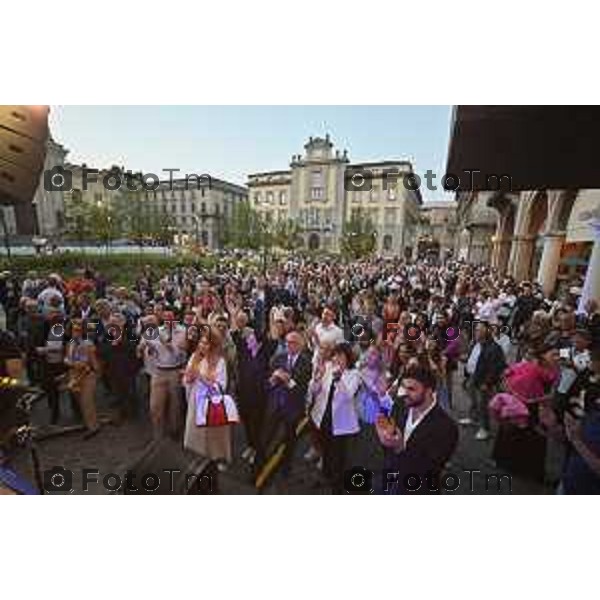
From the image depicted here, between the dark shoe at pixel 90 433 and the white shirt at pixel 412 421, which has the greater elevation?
the white shirt at pixel 412 421

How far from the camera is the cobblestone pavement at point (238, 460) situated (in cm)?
457

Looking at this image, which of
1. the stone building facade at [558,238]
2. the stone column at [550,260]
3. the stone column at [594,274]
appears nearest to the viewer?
the stone column at [594,274]

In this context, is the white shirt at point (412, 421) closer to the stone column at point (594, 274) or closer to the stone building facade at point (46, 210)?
the stone building facade at point (46, 210)

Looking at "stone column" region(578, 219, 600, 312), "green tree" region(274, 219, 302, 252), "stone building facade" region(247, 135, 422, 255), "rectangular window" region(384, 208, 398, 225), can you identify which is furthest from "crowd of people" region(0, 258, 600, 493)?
"green tree" region(274, 219, 302, 252)

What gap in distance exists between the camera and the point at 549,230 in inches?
506

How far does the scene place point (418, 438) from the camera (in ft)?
11.8

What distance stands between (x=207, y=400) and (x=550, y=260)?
41.1 feet

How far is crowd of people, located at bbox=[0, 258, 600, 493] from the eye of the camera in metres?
3.97

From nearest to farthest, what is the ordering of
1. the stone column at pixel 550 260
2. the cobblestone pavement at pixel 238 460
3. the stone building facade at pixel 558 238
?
the cobblestone pavement at pixel 238 460 < the stone building facade at pixel 558 238 < the stone column at pixel 550 260

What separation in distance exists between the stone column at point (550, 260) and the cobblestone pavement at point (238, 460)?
939 cm

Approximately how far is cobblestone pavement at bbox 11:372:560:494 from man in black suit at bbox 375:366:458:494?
3.01ft

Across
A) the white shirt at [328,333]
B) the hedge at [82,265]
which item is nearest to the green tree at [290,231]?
the hedge at [82,265]

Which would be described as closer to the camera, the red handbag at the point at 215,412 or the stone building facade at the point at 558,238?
the red handbag at the point at 215,412

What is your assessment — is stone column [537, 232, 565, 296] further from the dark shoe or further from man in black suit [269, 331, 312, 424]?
the dark shoe
